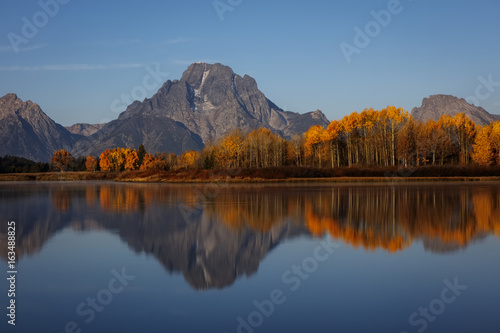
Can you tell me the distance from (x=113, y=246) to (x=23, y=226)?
7893mm

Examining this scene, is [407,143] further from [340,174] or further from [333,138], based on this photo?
[340,174]

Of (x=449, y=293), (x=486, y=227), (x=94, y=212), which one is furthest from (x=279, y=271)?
(x=94, y=212)

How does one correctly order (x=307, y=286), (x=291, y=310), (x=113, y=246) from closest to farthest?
(x=291, y=310), (x=307, y=286), (x=113, y=246)

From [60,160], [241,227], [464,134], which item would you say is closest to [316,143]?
[464,134]

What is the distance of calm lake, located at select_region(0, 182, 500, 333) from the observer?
8.83 meters

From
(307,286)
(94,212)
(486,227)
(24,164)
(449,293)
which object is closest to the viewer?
(449,293)

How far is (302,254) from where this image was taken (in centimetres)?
1502

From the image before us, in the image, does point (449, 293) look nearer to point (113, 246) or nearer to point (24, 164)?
point (113, 246)

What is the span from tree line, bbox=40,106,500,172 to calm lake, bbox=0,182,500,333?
→ 239 feet

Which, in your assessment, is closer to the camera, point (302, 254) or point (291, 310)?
point (291, 310)

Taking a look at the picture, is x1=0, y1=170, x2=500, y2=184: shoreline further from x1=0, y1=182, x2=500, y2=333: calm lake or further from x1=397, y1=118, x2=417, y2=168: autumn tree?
x1=0, y1=182, x2=500, y2=333: calm lake

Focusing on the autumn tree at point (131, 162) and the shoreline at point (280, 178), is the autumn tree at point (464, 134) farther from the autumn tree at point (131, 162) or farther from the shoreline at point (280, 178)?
the autumn tree at point (131, 162)

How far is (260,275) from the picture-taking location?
12422mm

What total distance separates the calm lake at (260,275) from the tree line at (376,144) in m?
72.8
